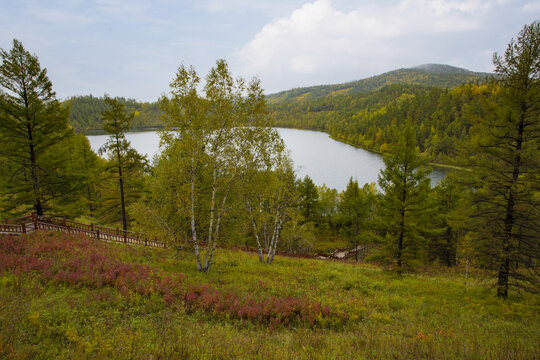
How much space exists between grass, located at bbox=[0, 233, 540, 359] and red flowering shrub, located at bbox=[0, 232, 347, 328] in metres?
0.04

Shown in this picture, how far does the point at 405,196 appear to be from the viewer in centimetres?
1609

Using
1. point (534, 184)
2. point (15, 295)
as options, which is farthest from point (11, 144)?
point (534, 184)

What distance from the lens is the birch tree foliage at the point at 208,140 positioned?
1266 cm

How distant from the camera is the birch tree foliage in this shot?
41.5 ft

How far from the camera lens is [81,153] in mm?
33344

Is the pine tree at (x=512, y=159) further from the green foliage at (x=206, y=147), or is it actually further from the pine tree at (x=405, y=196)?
the green foliage at (x=206, y=147)

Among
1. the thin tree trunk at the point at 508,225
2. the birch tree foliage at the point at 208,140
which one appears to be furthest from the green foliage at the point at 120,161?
the thin tree trunk at the point at 508,225

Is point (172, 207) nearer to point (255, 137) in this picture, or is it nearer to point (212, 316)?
point (255, 137)

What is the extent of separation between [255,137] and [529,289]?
14.1 meters

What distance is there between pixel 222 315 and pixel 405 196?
13.3m

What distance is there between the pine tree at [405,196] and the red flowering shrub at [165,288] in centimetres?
926

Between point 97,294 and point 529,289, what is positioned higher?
point 97,294

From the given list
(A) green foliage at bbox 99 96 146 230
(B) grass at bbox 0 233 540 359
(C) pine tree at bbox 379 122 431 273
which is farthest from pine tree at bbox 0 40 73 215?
(C) pine tree at bbox 379 122 431 273

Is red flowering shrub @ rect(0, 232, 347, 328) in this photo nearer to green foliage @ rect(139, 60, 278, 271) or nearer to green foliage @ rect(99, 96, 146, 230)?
green foliage @ rect(139, 60, 278, 271)
